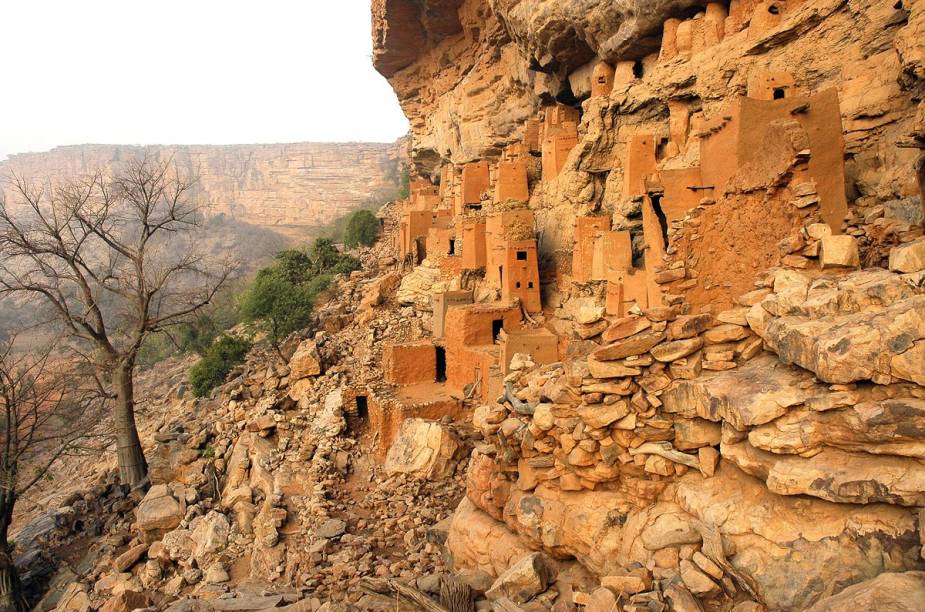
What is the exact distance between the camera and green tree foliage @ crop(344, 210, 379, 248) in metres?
31.4

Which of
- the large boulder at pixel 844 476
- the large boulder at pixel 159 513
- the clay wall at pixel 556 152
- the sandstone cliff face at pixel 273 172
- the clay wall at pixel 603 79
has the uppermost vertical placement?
the sandstone cliff face at pixel 273 172

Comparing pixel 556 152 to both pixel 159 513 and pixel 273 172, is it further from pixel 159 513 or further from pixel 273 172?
pixel 273 172

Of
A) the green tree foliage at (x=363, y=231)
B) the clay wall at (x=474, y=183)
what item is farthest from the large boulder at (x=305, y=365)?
the green tree foliage at (x=363, y=231)

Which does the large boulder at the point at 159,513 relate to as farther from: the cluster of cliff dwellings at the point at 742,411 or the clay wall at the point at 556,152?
the clay wall at the point at 556,152

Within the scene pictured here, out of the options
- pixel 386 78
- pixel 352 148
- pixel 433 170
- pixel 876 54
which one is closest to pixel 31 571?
pixel 876 54

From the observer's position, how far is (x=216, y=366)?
1828 centimetres

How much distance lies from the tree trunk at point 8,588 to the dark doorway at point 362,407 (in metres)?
6.25

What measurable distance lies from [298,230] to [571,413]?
63.7 m

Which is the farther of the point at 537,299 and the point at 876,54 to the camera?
the point at 537,299

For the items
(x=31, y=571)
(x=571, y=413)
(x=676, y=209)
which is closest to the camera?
(x=571, y=413)

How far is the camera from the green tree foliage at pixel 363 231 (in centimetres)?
3144

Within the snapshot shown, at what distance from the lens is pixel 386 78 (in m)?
31.4

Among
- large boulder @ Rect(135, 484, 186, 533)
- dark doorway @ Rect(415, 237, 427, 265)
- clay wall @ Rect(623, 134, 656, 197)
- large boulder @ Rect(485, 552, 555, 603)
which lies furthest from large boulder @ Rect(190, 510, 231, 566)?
dark doorway @ Rect(415, 237, 427, 265)

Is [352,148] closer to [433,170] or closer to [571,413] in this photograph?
[433,170]
